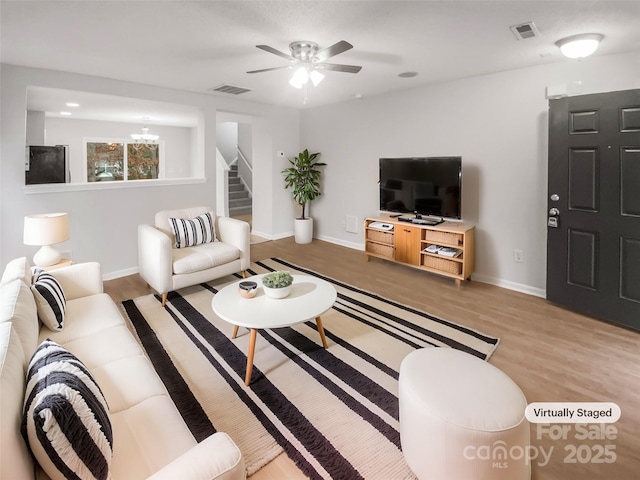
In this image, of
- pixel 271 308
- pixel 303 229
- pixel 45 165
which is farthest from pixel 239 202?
pixel 271 308

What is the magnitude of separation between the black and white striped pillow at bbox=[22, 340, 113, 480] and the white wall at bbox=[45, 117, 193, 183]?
27.0ft

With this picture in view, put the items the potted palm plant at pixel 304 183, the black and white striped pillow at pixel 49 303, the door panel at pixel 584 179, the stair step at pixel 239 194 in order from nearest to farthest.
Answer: the black and white striped pillow at pixel 49 303 → the door panel at pixel 584 179 → the potted palm plant at pixel 304 183 → the stair step at pixel 239 194

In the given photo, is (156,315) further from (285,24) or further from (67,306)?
(285,24)

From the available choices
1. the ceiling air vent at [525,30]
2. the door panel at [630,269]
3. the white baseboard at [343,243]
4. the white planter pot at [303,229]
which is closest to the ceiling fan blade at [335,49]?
the ceiling air vent at [525,30]

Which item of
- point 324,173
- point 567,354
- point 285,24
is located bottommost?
point 567,354

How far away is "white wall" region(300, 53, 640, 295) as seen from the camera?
11.5ft

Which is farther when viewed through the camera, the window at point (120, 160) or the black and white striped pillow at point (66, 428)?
the window at point (120, 160)

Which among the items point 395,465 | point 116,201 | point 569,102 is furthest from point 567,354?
point 116,201

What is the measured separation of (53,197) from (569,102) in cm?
521

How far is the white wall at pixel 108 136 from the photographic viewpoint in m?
7.51

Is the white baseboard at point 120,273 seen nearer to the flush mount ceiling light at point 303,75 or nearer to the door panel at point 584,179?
the flush mount ceiling light at point 303,75

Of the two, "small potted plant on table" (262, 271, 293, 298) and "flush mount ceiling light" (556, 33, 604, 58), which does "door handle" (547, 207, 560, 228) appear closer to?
"flush mount ceiling light" (556, 33, 604, 58)

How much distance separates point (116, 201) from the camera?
4348mm

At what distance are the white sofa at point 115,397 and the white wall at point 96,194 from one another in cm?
169
